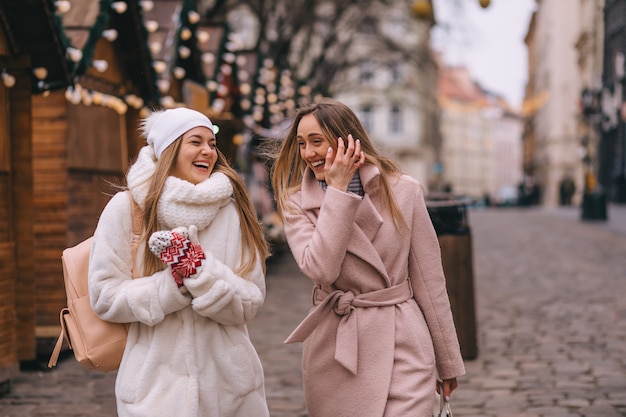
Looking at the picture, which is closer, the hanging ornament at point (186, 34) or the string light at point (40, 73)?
the string light at point (40, 73)

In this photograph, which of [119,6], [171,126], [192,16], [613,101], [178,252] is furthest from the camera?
[613,101]

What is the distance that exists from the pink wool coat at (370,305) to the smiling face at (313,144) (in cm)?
10

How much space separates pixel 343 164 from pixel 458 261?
4423 millimetres

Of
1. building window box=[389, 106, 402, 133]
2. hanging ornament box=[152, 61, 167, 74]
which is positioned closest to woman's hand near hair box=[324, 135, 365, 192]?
hanging ornament box=[152, 61, 167, 74]

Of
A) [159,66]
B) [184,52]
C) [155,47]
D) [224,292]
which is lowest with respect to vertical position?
[224,292]

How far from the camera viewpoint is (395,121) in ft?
221

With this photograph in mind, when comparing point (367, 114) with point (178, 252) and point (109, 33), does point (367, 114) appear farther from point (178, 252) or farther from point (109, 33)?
point (178, 252)

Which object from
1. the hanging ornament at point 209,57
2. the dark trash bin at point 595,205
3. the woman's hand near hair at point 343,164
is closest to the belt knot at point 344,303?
the woman's hand near hair at point 343,164

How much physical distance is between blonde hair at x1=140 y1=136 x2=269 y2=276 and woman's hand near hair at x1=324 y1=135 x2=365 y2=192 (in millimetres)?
350

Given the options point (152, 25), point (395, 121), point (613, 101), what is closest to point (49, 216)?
point (152, 25)

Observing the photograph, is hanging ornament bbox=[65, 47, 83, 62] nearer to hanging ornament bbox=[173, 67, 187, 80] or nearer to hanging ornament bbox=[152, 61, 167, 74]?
hanging ornament bbox=[152, 61, 167, 74]

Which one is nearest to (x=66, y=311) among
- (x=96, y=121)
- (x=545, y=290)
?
(x=96, y=121)

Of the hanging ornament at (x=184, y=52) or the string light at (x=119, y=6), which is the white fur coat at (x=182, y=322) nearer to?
the string light at (x=119, y=6)

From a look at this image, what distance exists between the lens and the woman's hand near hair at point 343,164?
11.5ft
